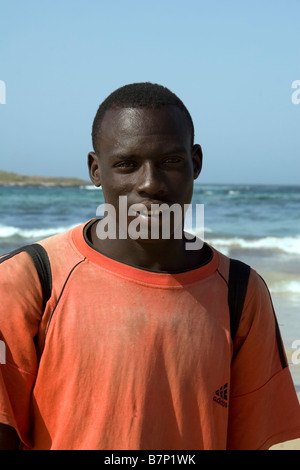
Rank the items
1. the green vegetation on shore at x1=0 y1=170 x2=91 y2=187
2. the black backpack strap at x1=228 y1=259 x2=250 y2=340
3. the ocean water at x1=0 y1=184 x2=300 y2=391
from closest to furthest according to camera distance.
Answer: the black backpack strap at x1=228 y1=259 x2=250 y2=340 → the ocean water at x1=0 y1=184 x2=300 y2=391 → the green vegetation on shore at x1=0 y1=170 x2=91 y2=187

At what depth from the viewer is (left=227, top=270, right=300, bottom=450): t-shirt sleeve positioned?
192 cm

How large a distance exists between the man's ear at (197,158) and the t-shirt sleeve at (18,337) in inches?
23.1

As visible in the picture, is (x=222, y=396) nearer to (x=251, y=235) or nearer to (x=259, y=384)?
(x=259, y=384)

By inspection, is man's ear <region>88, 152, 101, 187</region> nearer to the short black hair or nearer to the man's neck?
the short black hair

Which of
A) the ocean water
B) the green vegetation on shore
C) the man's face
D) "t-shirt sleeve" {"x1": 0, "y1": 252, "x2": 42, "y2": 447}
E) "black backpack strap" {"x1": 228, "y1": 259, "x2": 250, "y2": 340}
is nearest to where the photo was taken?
"t-shirt sleeve" {"x1": 0, "y1": 252, "x2": 42, "y2": 447}

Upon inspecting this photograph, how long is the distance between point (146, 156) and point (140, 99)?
6.8 inches

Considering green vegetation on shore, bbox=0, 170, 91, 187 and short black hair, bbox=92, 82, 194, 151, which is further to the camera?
green vegetation on shore, bbox=0, 170, 91, 187

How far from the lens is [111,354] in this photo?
1.72 m

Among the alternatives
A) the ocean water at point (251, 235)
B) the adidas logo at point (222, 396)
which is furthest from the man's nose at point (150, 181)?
the ocean water at point (251, 235)

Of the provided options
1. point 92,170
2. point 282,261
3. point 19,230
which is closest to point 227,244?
point 282,261

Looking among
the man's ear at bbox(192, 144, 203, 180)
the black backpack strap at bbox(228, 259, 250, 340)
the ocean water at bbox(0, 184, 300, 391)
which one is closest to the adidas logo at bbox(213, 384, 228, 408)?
the black backpack strap at bbox(228, 259, 250, 340)

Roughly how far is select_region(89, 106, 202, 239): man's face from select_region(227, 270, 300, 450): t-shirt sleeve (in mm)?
397
